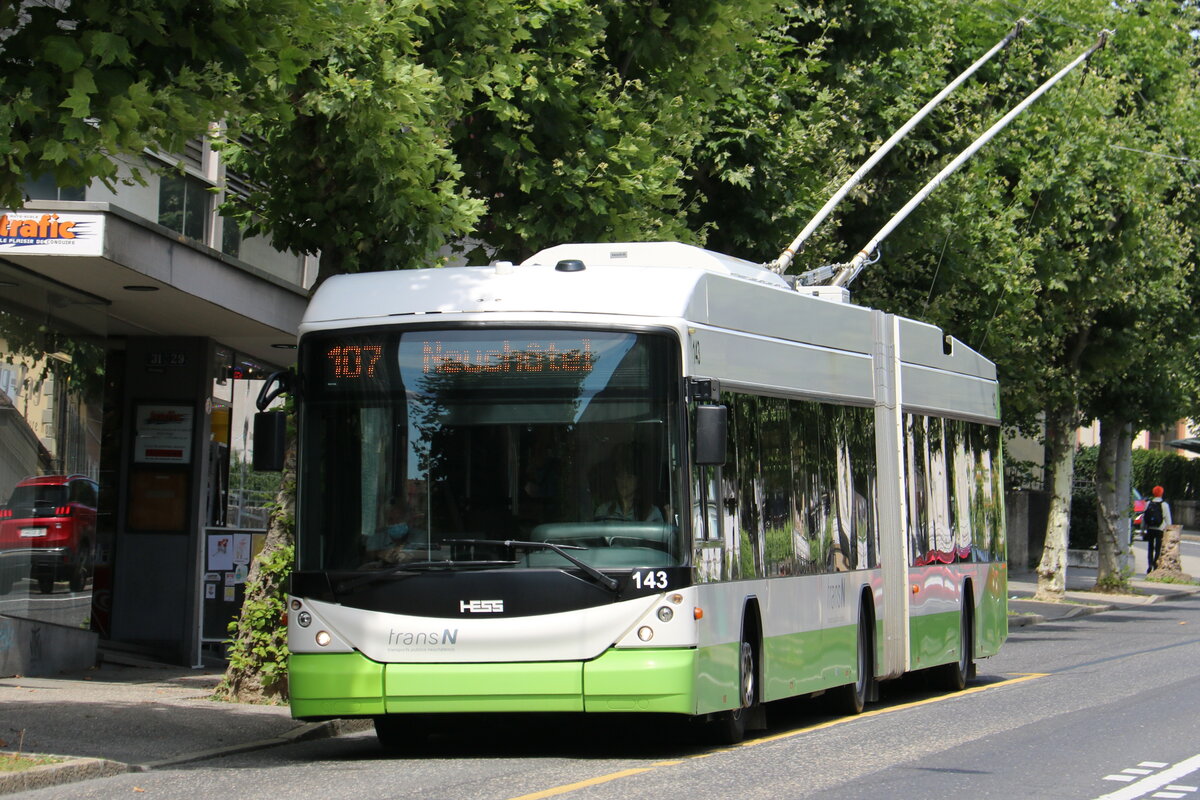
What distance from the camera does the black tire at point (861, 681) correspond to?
14.0 m

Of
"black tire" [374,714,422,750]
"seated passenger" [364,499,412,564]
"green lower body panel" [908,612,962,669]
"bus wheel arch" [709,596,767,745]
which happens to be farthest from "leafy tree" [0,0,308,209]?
"green lower body panel" [908,612,962,669]

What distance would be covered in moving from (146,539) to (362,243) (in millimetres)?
6426

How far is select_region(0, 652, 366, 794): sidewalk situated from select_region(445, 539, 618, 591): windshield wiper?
224 centimetres

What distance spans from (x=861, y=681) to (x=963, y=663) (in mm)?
3234

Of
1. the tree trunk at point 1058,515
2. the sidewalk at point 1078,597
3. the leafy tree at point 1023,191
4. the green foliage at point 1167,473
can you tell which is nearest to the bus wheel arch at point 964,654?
the leafy tree at point 1023,191

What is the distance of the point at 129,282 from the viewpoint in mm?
16031

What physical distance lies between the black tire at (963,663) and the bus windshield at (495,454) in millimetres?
7035

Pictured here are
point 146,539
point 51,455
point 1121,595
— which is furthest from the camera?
point 1121,595

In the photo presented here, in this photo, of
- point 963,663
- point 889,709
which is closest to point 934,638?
point 963,663

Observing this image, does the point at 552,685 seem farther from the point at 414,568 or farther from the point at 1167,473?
the point at 1167,473

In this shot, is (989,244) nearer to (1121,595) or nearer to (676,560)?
(1121,595)

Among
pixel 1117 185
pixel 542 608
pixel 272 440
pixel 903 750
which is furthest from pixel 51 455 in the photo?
pixel 1117 185

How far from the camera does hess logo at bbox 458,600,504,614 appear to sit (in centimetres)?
1045

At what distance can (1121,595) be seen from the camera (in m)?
34.8
